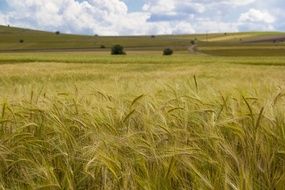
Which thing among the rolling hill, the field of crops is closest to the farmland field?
the field of crops

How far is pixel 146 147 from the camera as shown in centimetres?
195

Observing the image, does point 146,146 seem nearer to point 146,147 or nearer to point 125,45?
point 146,147

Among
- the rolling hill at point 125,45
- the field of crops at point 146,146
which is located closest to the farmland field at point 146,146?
the field of crops at point 146,146

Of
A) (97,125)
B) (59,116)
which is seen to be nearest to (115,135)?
(97,125)

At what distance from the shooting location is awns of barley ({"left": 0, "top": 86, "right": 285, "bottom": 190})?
1.79m

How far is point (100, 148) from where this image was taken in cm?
191

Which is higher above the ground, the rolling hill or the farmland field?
the farmland field

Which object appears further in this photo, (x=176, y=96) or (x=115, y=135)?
(x=176, y=96)

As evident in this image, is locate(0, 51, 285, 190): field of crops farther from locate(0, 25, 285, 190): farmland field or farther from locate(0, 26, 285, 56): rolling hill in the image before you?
locate(0, 26, 285, 56): rolling hill

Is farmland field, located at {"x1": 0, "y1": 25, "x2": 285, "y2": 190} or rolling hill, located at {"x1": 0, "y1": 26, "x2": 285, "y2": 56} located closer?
farmland field, located at {"x1": 0, "y1": 25, "x2": 285, "y2": 190}

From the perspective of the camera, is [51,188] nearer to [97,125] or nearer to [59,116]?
[97,125]

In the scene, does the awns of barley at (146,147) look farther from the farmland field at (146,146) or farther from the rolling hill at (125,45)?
the rolling hill at (125,45)

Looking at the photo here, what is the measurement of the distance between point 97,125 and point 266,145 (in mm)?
836

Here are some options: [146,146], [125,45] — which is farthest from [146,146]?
[125,45]
